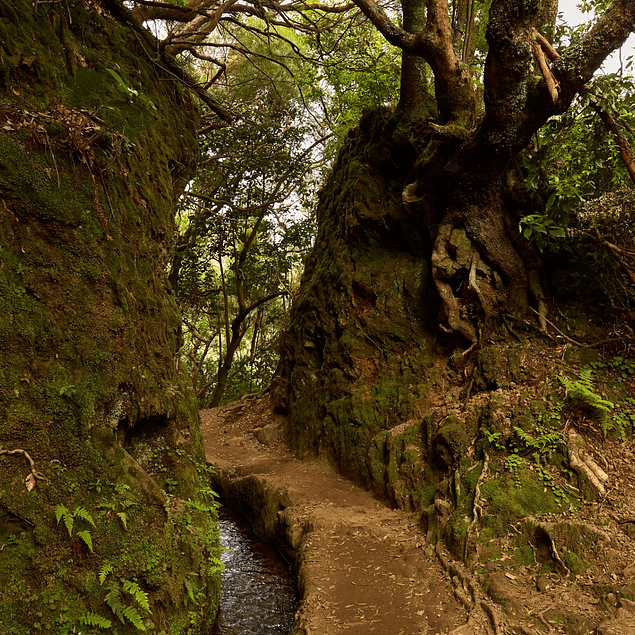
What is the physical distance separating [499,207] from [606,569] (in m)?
5.40

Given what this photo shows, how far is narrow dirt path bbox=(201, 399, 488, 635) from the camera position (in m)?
4.75

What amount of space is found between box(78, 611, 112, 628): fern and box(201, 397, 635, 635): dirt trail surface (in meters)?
2.09

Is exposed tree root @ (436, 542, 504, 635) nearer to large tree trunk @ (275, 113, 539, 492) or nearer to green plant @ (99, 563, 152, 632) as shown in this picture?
large tree trunk @ (275, 113, 539, 492)

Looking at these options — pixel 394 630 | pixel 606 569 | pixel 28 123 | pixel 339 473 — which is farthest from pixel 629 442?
pixel 28 123

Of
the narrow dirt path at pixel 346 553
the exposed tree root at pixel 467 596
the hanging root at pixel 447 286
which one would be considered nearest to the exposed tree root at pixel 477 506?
the exposed tree root at pixel 467 596

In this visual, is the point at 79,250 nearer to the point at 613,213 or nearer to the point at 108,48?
the point at 108,48

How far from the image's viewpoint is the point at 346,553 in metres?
6.09

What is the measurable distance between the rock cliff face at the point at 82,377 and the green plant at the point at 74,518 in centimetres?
1

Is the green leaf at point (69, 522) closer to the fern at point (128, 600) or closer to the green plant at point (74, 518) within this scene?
the green plant at point (74, 518)

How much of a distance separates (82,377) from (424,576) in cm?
429

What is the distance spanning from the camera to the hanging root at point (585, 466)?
16.9 ft

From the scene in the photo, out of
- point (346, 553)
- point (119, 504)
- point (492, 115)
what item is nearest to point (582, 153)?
point (492, 115)

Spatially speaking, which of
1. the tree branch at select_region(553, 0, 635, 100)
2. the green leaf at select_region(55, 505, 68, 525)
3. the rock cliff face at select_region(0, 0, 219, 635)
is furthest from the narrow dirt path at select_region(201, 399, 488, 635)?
the tree branch at select_region(553, 0, 635, 100)

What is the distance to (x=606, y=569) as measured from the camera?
4379 mm
